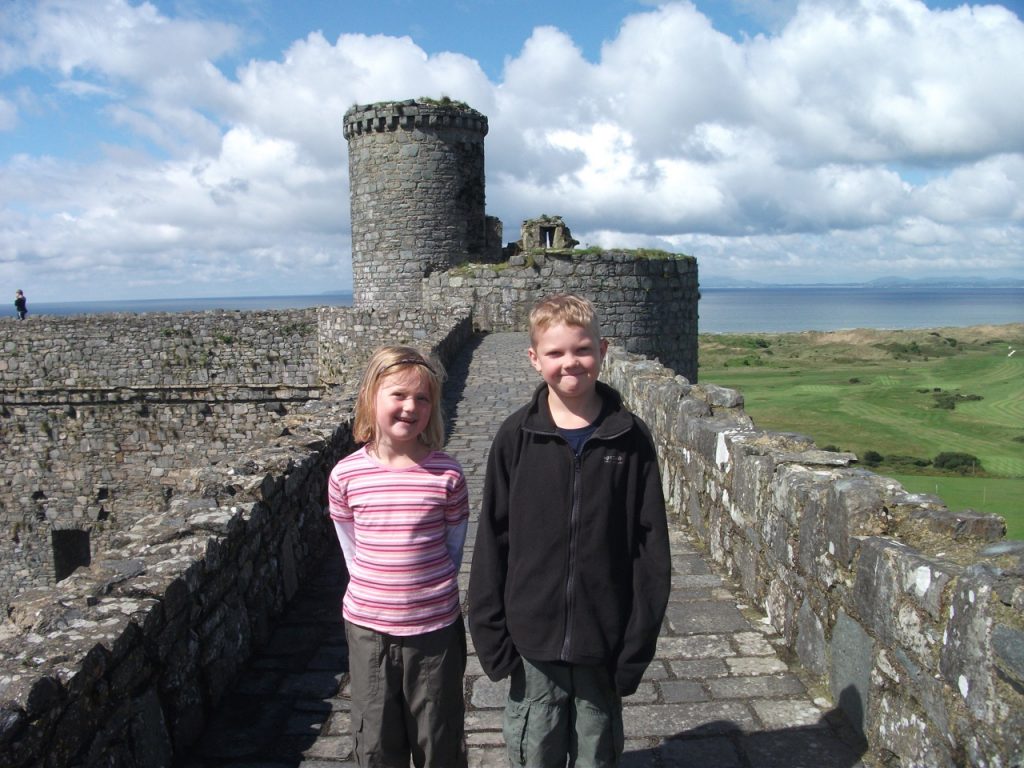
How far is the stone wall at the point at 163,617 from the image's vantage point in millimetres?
2203

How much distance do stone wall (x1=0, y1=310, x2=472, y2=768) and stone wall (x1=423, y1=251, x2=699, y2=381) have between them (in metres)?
11.8

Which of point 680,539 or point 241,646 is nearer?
point 241,646

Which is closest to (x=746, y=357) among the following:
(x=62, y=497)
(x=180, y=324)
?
(x=180, y=324)

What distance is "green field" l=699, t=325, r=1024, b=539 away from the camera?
1111 inches

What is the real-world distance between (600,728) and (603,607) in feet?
1.25

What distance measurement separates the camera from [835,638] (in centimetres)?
320

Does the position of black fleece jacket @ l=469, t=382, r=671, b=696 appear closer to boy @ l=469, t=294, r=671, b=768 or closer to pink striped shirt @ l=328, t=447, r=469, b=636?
boy @ l=469, t=294, r=671, b=768

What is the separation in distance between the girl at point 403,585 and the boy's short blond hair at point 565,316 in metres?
0.44

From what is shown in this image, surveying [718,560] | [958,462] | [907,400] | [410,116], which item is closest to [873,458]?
[958,462]

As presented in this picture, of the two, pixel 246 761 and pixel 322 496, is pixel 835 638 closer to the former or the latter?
pixel 246 761

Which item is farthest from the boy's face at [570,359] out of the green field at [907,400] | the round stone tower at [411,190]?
the round stone tower at [411,190]

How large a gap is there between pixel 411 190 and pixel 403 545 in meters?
19.6

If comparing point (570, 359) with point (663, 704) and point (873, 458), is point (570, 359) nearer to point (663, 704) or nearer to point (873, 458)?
point (663, 704)

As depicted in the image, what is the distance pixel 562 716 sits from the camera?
2.58 meters
